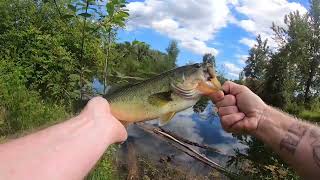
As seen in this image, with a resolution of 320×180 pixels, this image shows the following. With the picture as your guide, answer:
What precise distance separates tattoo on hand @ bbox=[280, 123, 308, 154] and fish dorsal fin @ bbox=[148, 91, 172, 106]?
134 centimetres

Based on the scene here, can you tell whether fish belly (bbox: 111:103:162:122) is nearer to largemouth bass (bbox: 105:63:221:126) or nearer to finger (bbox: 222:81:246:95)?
largemouth bass (bbox: 105:63:221:126)

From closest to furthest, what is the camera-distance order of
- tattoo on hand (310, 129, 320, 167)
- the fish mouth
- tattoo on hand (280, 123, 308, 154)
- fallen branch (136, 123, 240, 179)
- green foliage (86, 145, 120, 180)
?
the fish mouth < tattoo on hand (310, 129, 320, 167) < tattoo on hand (280, 123, 308, 154) < green foliage (86, 145, 120, 180) < fallen branch (136, 123, 240, 179)

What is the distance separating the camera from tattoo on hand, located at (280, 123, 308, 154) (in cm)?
402

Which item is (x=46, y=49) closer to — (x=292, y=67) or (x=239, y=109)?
(x=239, y=109)

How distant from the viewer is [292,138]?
13.2ft

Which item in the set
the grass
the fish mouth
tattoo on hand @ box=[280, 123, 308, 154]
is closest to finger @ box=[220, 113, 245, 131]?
tattoo on hand @ box=[280, 123, 308, 154]

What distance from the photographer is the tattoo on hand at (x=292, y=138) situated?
4020 mm

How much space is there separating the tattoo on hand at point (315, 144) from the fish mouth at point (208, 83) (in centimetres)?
104

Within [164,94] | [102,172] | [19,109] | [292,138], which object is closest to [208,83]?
[164,94]

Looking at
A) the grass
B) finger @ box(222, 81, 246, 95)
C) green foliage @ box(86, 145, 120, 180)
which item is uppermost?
finger @ box(222, 81, 246, 95)

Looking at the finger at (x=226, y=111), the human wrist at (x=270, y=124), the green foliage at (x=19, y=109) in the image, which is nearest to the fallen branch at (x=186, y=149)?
the green foliage at (x=19, y=109)

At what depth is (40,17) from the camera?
15219 mm

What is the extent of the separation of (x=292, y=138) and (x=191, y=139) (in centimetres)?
1242

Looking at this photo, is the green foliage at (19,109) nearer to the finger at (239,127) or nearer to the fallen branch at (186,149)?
the fallen branch at (186,149)
